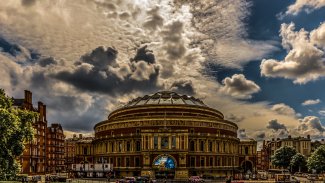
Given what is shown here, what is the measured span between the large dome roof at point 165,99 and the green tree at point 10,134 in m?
61.6

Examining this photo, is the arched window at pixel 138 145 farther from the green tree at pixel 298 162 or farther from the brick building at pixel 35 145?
the green tree at pixel 298 162

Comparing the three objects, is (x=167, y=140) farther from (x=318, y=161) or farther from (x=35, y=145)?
(x=318, y=161)

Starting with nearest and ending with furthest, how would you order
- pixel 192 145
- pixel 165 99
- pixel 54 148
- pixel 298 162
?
1. pixel 192 145
2. pixel 165 99
3. pixel 298 162
4. pixel 54 148

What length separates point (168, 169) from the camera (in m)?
102

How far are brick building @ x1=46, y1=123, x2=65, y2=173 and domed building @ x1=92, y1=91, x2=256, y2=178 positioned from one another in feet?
107

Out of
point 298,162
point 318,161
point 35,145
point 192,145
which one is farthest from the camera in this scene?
point 298,162

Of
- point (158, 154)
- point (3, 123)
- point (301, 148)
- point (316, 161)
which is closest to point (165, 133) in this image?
point (158, 154)

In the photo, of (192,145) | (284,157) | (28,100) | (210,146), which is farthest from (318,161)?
(28,100)

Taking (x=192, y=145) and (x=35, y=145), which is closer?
(x=192, y=145)

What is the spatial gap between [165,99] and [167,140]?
76.1 feet

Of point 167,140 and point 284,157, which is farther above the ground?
point 167,140

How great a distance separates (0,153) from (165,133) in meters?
52.1

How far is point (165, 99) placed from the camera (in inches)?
4904

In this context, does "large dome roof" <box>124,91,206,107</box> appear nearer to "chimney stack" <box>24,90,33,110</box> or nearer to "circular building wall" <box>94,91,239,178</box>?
"circular building wall" <box>94,91,239,178</box>
